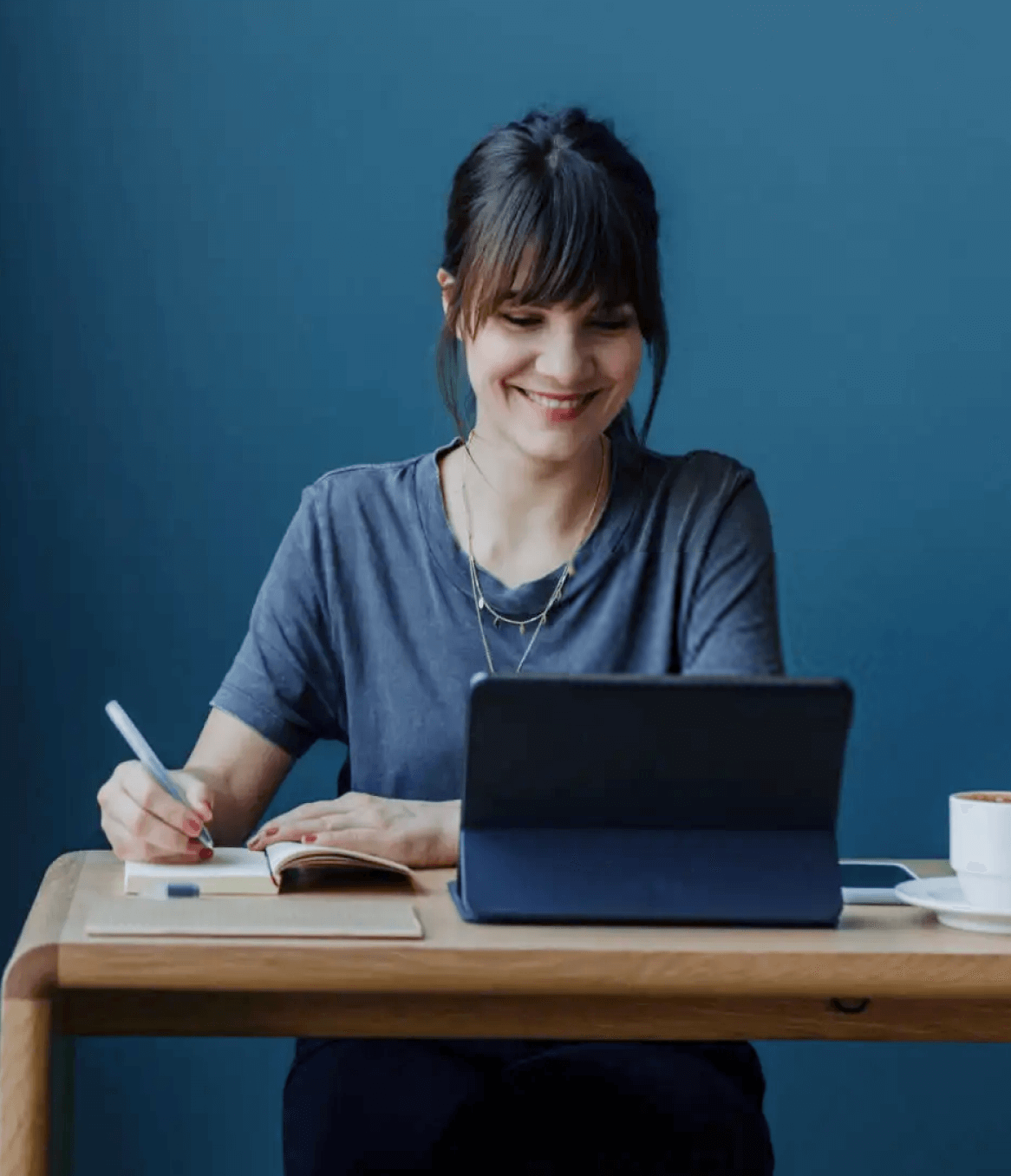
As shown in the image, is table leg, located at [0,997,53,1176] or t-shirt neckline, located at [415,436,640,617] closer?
table leg, located at [0,997,53,1176]

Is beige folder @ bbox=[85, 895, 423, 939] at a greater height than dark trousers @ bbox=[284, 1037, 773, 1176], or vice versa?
beige folder @ bbox=[85, 895, 423, 939]

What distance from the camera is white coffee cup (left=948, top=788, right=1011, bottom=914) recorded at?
1146mm

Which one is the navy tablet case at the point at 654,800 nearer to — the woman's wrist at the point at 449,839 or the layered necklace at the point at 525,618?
the woman's wrist at the point at 449,839

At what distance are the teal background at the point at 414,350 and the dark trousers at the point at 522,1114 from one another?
990 mm

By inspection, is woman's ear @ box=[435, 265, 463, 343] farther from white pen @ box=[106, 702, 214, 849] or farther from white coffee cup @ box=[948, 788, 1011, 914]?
white coffee cup @ box=[948, 788, 1011, 914]

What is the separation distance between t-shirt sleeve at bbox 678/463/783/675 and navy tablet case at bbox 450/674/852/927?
1.35 feet

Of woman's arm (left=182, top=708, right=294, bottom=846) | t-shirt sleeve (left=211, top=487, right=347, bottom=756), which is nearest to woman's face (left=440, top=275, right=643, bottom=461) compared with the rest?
t-shirt sleeve (left=211, top=487, right=347, bottom=756)

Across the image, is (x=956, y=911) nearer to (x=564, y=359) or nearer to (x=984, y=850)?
(x=984, y=850)

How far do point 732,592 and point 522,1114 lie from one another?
0.55 meters

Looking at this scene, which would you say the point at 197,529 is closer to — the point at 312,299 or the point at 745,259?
the point at 312,299

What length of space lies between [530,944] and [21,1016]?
299 millimetres

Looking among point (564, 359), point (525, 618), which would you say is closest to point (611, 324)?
point (564, 359)

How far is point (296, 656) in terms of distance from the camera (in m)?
1.66

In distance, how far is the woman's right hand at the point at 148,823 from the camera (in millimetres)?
1303
